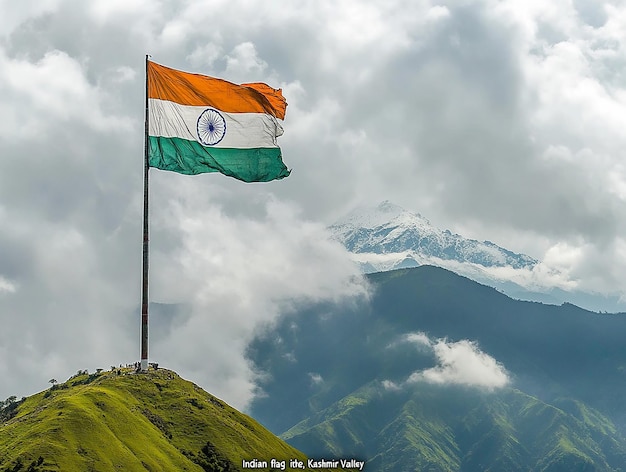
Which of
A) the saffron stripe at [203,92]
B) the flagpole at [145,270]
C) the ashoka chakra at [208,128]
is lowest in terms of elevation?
the flagpole at [145,270]

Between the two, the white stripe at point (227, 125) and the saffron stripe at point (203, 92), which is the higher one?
the saffron stripe at point (203, 92)

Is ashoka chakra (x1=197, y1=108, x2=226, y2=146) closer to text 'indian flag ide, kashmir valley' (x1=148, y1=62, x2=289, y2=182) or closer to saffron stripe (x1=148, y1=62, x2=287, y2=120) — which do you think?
text 'indian flag ide, kashmir valley' (x1=148, y1=62, x2=289, y2=182)

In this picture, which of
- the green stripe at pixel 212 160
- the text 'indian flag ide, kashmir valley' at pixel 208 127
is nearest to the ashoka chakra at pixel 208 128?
the text 'indian flag ide, kashmir valley' at pixel 208 127

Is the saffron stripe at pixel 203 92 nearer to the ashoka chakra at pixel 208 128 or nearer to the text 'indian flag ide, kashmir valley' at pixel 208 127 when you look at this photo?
the text 'indian flag ide, kashmir valley' at pixel 208 127

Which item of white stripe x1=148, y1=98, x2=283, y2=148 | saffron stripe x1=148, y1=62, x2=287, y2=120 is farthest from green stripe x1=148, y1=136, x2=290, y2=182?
saffron stripe x1=148, y1=62, x2=287, y2=120

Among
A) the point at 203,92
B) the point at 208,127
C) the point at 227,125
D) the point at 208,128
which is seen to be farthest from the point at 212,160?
the point at 203,92

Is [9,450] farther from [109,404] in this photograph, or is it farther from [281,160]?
[281,160]

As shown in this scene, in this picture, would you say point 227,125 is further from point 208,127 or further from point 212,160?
point 212,160
